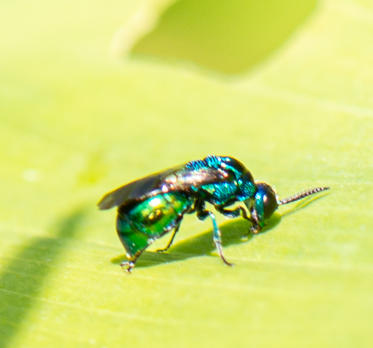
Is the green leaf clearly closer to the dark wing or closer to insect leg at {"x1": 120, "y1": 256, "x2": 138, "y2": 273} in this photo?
insect leg at {"x1": 120, "y1": 256, "x2": 138, "y2": 273}

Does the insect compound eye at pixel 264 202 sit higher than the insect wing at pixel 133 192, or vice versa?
the insect wing at pixel 133 192

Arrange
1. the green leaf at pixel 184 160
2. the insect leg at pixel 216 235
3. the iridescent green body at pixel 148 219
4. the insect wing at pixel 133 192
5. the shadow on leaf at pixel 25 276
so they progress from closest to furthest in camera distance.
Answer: the green leaf at pixel 184 160 → the shadow on leaf at pixel 25 276 → the insect leg at pixel 216 235 → the insect wing at pixel 133 192 → the iridescent green body at pixel 148 219

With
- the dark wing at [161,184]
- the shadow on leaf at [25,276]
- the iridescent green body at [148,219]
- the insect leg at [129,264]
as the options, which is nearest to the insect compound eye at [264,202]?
the dark wing at [161,184]

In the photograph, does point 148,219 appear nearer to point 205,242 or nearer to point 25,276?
point 205,242

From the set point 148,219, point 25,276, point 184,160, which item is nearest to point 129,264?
point 148,219

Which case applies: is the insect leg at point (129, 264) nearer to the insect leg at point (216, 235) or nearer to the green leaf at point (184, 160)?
the green leaf at point (184, 160)

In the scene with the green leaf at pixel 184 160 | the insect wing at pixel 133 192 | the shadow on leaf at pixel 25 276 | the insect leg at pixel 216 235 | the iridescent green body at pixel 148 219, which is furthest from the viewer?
the iridescent green body at pixel 148 219

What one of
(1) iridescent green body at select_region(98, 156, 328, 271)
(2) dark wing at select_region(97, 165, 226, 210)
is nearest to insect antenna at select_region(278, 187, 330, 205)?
(1) iridescent green body at select_region(98, 156, 328, 271)
